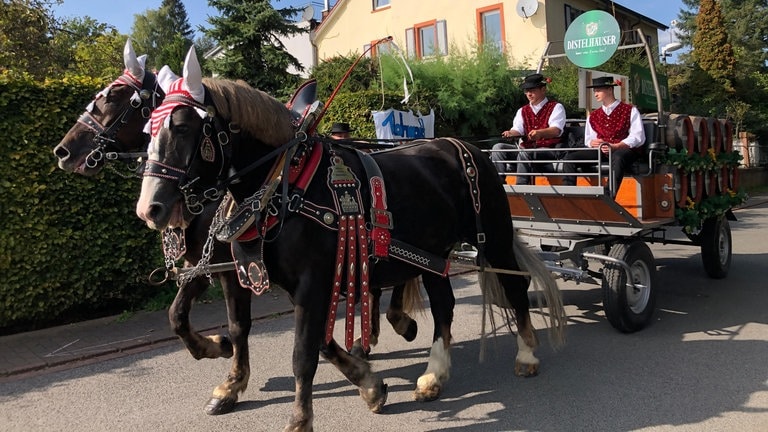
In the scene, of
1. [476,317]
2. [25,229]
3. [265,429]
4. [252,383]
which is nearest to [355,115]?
[476,317]

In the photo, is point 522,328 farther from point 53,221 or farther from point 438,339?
point 53,221

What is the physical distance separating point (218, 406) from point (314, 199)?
1.56 meters

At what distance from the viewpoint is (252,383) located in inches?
164

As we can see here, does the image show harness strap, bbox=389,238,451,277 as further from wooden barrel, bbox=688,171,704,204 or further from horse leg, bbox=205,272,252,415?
wooden barrel, bbox=688,171,704,204

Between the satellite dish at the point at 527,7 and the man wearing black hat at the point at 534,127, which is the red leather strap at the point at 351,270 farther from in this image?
the satellite dish at the point at 527,7

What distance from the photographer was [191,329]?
395 centimetres

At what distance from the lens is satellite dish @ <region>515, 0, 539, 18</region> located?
18.0m

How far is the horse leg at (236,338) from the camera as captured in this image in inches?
145

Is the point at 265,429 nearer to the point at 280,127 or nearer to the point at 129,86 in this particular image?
the point at 280,127

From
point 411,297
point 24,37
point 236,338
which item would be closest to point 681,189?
point 411,297

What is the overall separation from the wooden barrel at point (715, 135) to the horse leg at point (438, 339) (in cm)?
394

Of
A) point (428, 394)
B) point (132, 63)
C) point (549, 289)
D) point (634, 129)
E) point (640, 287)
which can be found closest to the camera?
point (428, 394)

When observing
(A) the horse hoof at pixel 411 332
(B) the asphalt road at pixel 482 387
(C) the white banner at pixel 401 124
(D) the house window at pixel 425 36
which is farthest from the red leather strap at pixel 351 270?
(D) the house window at pixel 425 36

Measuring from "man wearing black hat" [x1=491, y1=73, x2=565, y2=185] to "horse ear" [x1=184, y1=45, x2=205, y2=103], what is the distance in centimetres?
335
